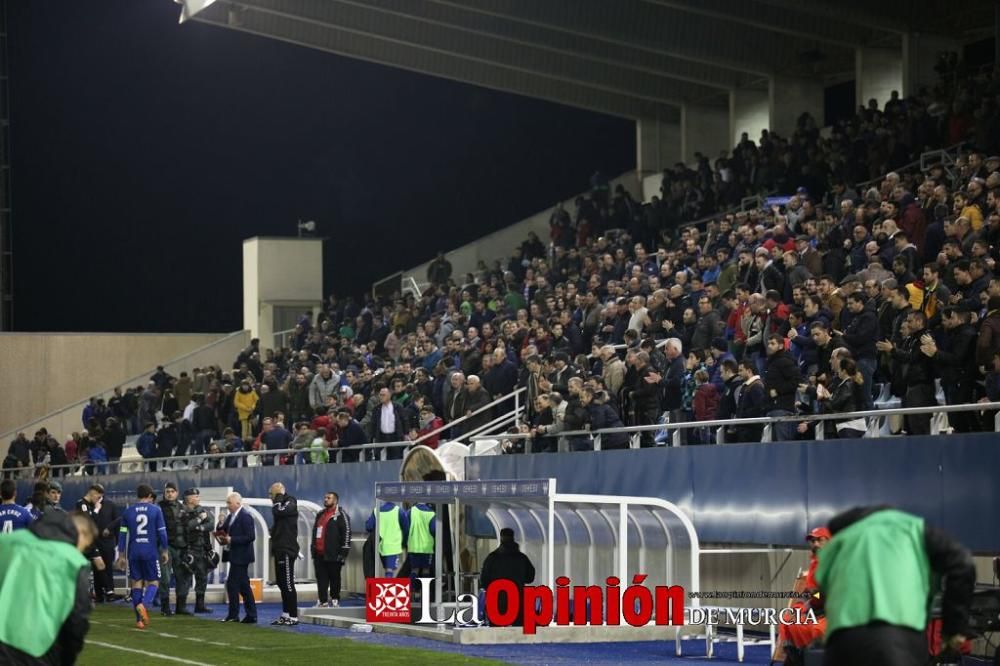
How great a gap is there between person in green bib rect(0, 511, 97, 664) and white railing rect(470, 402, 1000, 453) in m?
8.45

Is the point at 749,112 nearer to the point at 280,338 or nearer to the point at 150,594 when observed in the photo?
the point at 280,338

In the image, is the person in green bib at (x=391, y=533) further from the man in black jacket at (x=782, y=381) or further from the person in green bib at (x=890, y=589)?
the person in green bib at (x=890, y=589)

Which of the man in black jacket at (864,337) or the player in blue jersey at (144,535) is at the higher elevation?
the man in black jacket at (864,337)

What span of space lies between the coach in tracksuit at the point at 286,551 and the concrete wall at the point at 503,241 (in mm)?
20660

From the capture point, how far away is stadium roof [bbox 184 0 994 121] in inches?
1339

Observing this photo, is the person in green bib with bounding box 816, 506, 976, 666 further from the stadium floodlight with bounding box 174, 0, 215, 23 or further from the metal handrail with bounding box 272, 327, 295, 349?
the metal handrail with bounding box 272, 327, 295, 349

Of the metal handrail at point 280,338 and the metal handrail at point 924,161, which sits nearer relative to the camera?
the metal handrail at point 924,161

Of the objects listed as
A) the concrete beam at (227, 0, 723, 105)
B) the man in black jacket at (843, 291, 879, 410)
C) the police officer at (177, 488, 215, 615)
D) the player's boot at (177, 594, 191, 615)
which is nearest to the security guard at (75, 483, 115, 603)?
the police officer at (177, 488, 215, 615)

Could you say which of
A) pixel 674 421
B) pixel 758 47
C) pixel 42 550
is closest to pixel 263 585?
pixel 674 421

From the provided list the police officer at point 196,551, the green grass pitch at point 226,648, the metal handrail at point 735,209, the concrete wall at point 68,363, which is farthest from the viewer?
the concrete wall at point 68,363

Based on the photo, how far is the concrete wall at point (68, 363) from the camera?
48.0m

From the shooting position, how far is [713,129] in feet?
133

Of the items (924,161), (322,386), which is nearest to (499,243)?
(322,386)

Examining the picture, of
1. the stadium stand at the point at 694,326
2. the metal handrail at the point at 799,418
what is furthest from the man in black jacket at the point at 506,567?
the stadium stand at the point at 694,326
